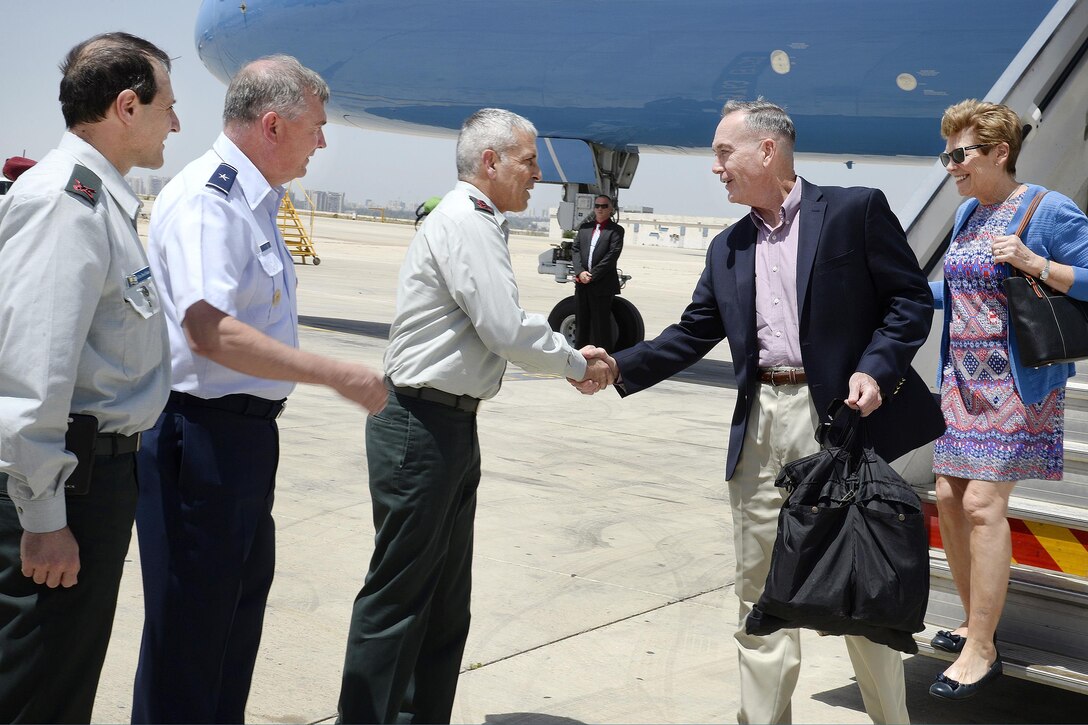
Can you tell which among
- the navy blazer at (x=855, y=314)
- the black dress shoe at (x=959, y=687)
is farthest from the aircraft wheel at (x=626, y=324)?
the navy blazer at (x=855, y=314)

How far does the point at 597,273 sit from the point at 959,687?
29.6 ft

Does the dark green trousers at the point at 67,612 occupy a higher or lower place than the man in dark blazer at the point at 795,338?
lower

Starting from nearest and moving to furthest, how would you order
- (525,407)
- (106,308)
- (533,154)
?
(106,308), (533,154), (525,407)

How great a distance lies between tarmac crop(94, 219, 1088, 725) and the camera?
11.8ft

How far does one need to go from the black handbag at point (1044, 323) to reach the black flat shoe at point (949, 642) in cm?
89

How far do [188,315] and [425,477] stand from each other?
2.71 ft

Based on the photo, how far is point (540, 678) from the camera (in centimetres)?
374

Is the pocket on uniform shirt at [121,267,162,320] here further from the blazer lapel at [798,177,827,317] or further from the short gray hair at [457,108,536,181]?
the blazer lapel at [798,177,827,317]

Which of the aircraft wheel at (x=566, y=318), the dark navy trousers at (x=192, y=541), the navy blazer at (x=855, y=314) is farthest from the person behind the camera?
the aircraft wheel at (x=566, y=318)

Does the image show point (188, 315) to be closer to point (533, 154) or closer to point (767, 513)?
point (533, 154)

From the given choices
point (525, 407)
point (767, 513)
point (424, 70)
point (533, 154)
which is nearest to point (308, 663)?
point (767, 513)

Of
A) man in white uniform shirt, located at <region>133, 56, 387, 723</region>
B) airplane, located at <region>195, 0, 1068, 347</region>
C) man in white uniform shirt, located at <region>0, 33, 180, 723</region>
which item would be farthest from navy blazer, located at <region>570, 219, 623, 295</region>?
man in white uniform shirt, located at <region>0, 33, 180, 723</region>

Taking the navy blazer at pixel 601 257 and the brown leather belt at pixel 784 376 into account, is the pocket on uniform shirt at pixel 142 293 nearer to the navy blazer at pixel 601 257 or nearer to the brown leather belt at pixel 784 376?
the brown leather belt at pixel 784 376

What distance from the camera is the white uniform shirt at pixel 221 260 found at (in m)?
2.38
